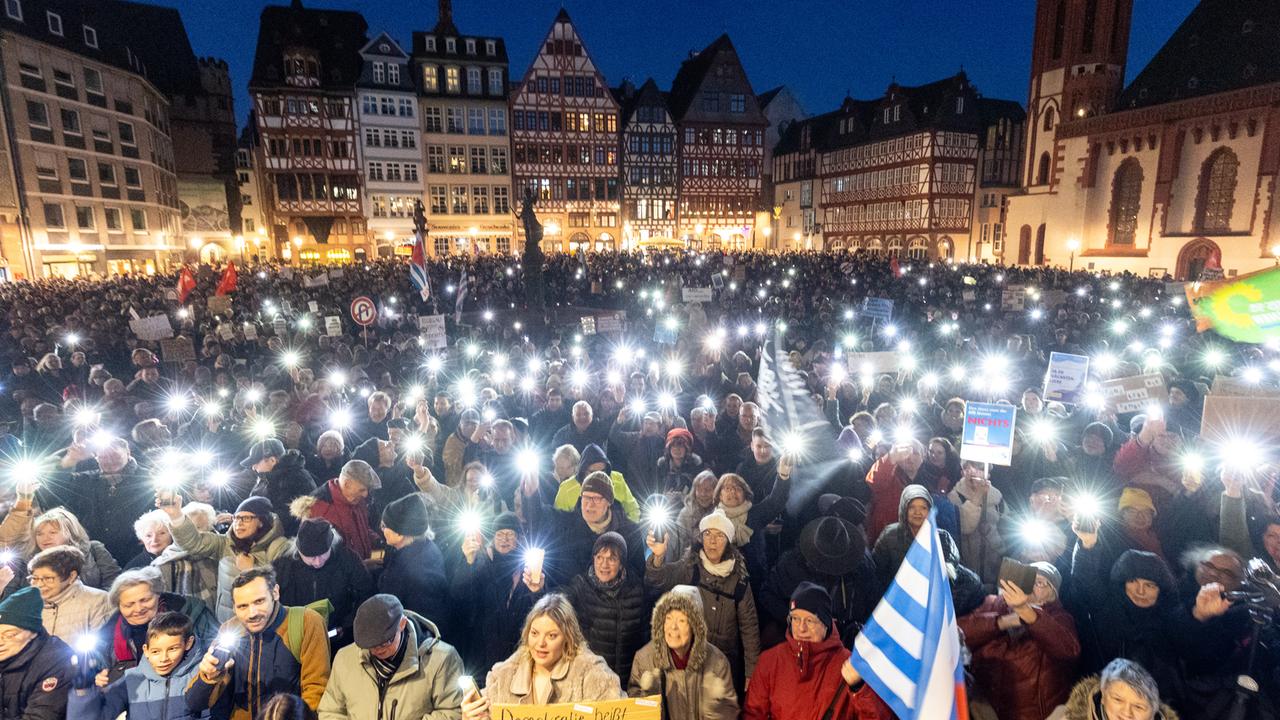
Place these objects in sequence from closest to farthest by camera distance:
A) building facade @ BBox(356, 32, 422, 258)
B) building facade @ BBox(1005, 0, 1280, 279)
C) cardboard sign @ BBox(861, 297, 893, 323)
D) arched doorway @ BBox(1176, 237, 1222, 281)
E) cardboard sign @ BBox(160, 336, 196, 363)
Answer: cardboard sign @ BBox(160, 336, 196, 363) → cardboard sign @ BBox(861, 297, 893, 323) → building facade @ BBox(1005, 0, 1280, 279) → arched doorway @ BBox(1176, 237, 1222, 281) → building facade @ BBox(356, 32, 422, 258)

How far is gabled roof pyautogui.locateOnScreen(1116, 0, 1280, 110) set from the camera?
3144 cm

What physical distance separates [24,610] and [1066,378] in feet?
36.8

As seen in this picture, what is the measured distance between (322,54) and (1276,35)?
5291 cm

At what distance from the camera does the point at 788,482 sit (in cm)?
607

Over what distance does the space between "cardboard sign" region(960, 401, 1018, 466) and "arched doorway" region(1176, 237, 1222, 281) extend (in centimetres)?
3440

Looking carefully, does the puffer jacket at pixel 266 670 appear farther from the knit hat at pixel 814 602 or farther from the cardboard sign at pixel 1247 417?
the cardboard sign at pixel 1247 417

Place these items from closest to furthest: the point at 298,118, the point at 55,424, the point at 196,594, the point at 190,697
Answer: the point at 190,697 → the point at 196,594 → the point at 55,424 → the point at 298,118

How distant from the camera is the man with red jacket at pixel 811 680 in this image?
3572 millimetres

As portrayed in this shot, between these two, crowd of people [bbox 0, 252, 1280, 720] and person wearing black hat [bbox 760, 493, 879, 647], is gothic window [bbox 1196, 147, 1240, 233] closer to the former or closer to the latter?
crowd of people [bbox 0, 252, 1280, 720]

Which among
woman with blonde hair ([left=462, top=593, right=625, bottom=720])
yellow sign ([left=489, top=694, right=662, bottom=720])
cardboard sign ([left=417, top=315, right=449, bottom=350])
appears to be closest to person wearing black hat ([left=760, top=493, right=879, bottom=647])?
yellow sign ([left=489, top=694, right=662, bottom=720])

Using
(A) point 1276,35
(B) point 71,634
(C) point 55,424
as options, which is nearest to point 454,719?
(B) point 71,634

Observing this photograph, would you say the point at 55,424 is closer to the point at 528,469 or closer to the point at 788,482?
the point at 528,469

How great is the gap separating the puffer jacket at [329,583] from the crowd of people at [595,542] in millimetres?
20

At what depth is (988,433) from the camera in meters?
6.64
